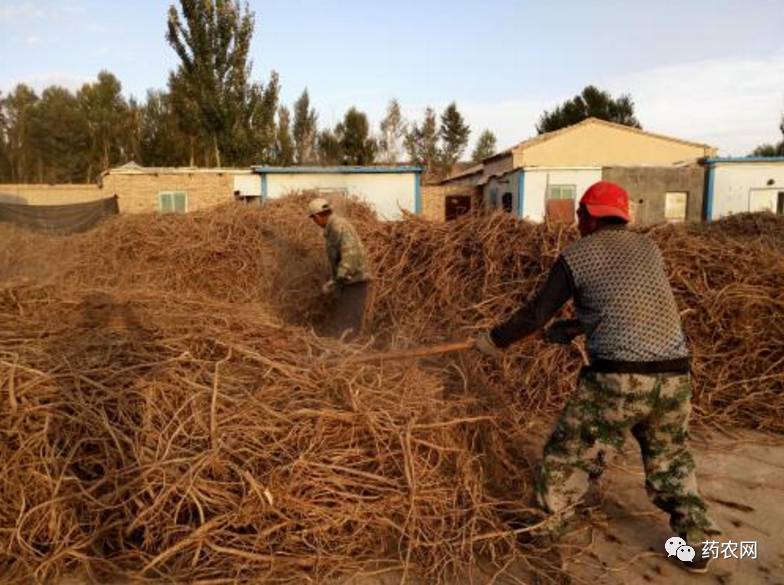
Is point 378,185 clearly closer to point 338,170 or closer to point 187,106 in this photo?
point 338,170

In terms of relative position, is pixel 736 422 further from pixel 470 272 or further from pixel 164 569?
pixel 164 569

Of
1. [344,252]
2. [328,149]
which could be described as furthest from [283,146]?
[344,252]

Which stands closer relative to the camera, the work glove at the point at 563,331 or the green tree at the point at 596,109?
the work glove at the point at 563,331

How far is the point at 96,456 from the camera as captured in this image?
2.75m

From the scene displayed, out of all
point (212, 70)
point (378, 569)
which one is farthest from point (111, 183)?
point (378, 569)

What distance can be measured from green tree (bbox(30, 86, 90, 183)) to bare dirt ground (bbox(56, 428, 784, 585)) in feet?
130

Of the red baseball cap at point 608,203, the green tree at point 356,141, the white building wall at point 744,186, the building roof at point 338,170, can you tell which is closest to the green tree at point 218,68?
the building roof at point 338,170

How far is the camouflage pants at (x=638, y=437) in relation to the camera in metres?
2.58

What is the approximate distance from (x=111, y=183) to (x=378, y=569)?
18.0 m

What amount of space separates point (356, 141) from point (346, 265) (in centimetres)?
2915

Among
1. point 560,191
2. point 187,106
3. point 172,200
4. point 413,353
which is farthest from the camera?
point 187,106

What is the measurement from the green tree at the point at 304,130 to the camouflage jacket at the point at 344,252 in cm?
3298

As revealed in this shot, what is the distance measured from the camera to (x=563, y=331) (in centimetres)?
305

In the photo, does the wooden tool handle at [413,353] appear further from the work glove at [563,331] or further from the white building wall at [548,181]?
the white building wall at [548,181]
